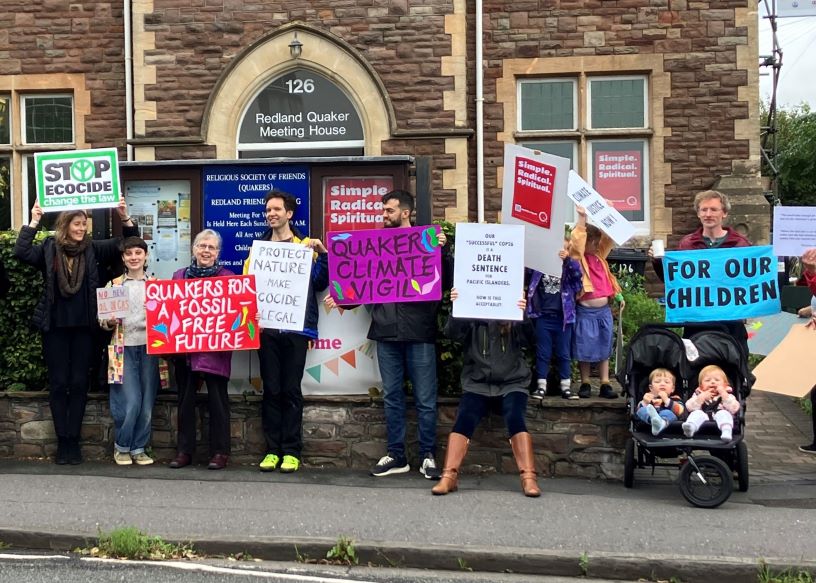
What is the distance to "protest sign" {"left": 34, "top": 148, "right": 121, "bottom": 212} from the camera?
7219mm

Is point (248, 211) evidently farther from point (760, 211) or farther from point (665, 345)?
point (760, 211)

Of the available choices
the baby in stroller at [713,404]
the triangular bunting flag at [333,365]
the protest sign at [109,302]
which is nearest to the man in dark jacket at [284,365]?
the triangular bunting flag at [333,365]

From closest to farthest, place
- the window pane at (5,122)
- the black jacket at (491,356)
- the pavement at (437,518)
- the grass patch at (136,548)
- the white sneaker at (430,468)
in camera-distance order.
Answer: the pavement at (437,518) → the grass patch at (136,548) → the black jacket at (491,356) → the white sneaker at (430,468) → the window pane at (5,122)

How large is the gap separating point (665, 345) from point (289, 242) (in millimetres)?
3019

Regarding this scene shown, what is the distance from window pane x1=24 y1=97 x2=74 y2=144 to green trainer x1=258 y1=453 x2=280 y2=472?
781cm

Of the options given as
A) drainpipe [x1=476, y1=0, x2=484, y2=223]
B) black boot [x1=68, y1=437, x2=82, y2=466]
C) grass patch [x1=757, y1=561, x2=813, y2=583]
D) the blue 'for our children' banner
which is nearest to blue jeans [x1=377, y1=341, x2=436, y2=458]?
the blue 'for our children' banner

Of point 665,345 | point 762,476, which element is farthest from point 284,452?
point 762,476

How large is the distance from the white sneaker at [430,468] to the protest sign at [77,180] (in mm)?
3226

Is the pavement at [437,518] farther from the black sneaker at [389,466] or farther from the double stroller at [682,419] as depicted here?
the double stroller at [682,419]

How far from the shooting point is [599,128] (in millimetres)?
12562

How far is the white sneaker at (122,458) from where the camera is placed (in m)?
7.38

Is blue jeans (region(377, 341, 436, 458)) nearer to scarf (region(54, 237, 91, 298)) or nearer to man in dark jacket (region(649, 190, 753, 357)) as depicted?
man in dark jacket (region(649, 190, 753, 357))

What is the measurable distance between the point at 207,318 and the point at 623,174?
7.32 metres

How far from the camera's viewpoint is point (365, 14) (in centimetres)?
1230
